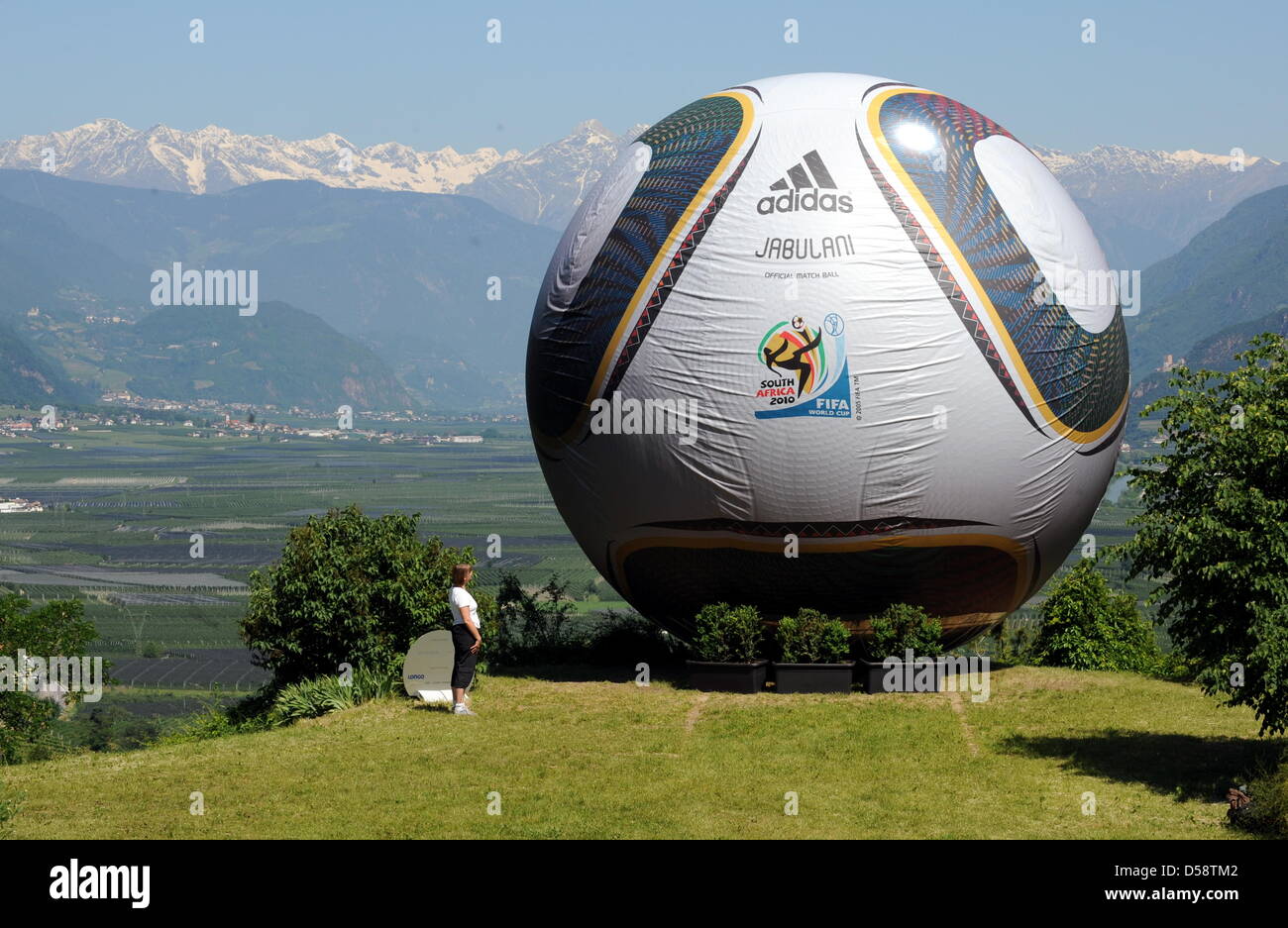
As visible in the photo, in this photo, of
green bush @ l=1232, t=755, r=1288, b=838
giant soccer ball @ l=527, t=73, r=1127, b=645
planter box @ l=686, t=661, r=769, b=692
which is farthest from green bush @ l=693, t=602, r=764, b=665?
green bush @ l=1232, t=755, r=1288, b=838

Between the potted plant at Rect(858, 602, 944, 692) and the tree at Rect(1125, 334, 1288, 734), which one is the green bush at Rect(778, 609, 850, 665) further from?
the tree at Rect(1125, 334, 1288, 734)

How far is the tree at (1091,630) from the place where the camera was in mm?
29594

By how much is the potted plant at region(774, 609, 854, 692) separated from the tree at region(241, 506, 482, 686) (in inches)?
205

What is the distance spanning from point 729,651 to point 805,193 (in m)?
7.03

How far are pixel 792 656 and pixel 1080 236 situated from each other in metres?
8.10

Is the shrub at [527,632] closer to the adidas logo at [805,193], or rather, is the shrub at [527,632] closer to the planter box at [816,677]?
the planter box at [816,677]

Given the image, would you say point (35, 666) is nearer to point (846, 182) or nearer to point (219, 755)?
point (219, 755)

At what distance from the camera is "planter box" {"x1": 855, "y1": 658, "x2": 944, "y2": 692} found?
2458cm

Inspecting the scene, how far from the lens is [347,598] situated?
25125 mm

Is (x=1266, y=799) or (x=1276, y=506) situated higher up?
(x=1276, y=506)

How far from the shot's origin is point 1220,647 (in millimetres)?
18625

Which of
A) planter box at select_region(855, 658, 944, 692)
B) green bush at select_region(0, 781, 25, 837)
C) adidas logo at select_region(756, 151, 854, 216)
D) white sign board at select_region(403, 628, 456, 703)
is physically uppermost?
adidas logo at select_region(756, 151, 854, 216)

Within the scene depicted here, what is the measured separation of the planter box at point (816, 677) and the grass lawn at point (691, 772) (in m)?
0.40
